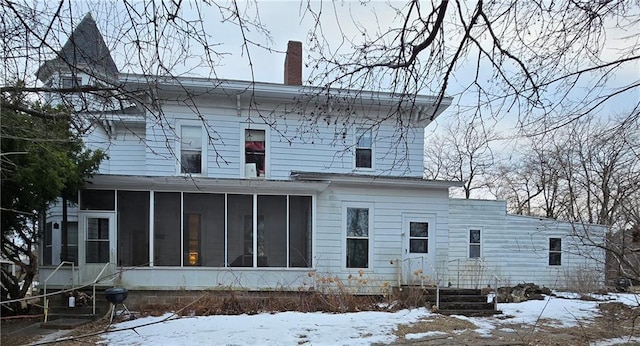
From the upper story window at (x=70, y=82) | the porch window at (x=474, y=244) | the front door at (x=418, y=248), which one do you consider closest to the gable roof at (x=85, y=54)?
the upper story window at (x=70, y=82)

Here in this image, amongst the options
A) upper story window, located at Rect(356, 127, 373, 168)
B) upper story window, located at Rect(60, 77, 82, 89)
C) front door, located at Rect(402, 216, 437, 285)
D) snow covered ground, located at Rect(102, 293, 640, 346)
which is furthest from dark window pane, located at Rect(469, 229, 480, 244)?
upper story window, located at Rect(60, 77, 82, 89)

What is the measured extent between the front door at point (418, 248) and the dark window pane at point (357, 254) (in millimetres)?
1163

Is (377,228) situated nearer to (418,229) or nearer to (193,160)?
(418,229)

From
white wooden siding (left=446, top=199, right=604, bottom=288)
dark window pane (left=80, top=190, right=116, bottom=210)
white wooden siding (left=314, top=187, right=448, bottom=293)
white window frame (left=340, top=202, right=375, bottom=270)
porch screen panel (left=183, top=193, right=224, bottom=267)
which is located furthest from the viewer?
white wooden siding (left=446, top=199, right=604, bottom=288)

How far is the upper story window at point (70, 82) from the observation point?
Result: 3758 millimetres

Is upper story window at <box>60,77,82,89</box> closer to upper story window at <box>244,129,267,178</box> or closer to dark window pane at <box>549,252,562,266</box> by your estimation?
upper story window at <box>244,129,267,178</box>

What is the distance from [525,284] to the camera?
15.1 meters

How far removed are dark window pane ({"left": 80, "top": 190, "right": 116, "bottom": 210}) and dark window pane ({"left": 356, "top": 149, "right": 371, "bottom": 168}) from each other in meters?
6.88

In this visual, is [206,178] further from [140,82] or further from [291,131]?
[140,82]

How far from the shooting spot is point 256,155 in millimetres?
12930

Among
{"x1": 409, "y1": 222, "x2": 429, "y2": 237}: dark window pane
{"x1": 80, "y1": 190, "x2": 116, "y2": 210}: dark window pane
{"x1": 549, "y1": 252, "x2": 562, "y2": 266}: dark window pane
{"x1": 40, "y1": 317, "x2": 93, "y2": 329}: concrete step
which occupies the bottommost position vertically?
{"x1": 40, "y1": 317, "x2": 93, "y2": 329}: concrete step

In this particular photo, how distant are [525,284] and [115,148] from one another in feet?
47.6

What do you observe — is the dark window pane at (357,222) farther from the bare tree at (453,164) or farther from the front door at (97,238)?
the bare tree at (453,164)

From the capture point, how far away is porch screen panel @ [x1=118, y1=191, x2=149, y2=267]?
39.5 feet
